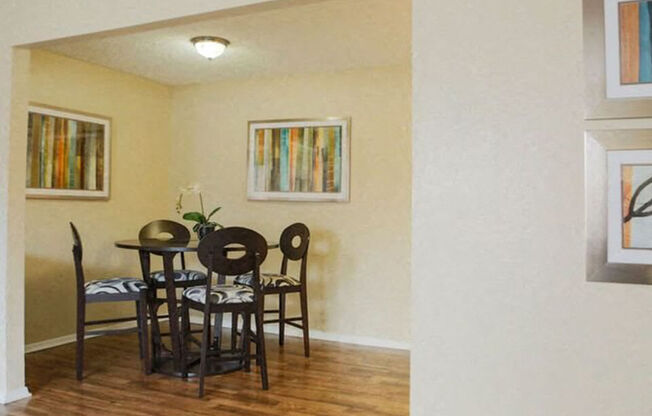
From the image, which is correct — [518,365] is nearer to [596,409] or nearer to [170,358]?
[596,409]

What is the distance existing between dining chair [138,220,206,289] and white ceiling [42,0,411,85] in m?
1.34

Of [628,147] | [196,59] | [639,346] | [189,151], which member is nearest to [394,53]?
[196,59]

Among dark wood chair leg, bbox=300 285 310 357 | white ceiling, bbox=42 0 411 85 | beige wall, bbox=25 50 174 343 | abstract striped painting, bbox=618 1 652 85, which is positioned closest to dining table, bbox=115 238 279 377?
dark wood chair leg, bbox=300 285 310 357

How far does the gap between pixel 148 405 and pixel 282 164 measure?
7.95ft

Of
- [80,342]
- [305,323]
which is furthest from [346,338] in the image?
[80,342]

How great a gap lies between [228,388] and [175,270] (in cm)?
116

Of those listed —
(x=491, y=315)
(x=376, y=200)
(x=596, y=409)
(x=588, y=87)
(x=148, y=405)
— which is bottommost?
(x=148, y=405)

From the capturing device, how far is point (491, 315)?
184 cm

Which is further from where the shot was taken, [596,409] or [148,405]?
[148,405]

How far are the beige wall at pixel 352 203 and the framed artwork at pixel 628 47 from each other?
2.61m

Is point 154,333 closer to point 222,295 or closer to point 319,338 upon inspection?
point 222,295

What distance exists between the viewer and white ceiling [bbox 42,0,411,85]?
324 centimetres

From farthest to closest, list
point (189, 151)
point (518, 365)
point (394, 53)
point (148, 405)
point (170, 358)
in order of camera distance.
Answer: point (189, 151) < point (394, 53) < point (170, 358) < point (148, 405) < point (518, 365)

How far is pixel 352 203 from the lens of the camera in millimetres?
4512
